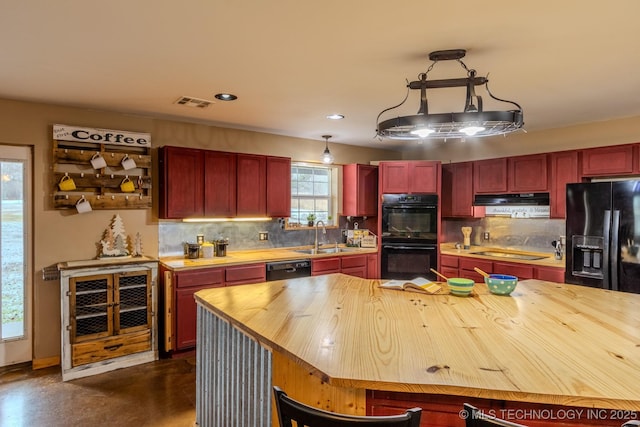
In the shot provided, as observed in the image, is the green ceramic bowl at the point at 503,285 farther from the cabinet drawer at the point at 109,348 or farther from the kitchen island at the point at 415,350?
the cabinet drawer at the point at 109,348

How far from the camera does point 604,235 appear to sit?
3373 mm

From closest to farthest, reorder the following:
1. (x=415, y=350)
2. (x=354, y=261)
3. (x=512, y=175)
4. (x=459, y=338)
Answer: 1. (x=415, y=350)
2. (x=459, y=338)
3. (x=512, y=175)
4. (x=354, y=261)

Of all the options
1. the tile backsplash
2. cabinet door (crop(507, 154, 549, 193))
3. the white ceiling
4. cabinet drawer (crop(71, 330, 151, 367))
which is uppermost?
the white ceiling

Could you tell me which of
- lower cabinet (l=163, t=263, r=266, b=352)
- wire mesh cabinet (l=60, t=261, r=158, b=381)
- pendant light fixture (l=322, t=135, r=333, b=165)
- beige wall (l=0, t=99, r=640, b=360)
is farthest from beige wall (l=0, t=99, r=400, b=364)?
pendant light fixture (l=322, t=135, r=333, b=165)

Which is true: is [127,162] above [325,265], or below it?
above

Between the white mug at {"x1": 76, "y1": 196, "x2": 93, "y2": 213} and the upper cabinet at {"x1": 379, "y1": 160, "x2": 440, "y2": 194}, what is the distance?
3396 mm

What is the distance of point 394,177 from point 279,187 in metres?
1.58

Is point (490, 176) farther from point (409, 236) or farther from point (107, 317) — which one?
point (107, 317)

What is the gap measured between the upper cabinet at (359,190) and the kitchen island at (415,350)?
294 cm

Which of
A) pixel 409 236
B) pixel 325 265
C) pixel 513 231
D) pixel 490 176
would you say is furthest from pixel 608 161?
pixel 325 265

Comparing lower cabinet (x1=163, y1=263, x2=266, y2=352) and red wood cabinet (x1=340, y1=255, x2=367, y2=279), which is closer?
lower cabinet (x1=163, y1=263, x2=266, y2=352)

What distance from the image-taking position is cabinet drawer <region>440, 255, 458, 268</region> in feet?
15.5

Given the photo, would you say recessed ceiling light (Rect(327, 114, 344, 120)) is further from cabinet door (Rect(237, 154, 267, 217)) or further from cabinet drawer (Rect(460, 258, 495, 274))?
cabinet drawer (Rect(460, 258, 495, 274))

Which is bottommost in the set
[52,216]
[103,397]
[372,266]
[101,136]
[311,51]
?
[103,397]
